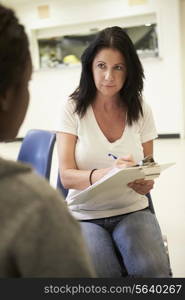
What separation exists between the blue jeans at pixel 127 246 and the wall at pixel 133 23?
4635mm

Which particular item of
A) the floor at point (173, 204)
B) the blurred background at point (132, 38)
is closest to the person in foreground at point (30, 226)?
the floor at point (173, 204)

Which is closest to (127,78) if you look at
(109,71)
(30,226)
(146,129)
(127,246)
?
(109,71)

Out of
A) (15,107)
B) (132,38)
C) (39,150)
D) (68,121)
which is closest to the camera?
(15,107)

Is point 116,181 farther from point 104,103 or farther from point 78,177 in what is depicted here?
point 104,103

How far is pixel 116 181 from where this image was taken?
3.87 feet

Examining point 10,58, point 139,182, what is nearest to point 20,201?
point 10,58

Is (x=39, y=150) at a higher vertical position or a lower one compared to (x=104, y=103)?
lower

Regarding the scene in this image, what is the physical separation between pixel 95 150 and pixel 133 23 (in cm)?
496

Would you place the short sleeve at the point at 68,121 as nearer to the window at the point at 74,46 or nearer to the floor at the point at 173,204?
the floor at the point at 173,204

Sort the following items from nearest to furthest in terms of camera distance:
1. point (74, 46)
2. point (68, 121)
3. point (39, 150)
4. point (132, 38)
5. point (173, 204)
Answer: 1. point (68, 121)
2. point (39, 150)
3. point (173, 204)
4. point (132, 38)
5. point (74, 46)

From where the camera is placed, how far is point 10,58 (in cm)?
57

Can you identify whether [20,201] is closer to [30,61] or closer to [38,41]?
[30,61]

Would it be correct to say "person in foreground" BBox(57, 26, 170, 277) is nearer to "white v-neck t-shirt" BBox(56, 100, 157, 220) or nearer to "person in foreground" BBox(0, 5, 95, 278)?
"white v-neck t-shirt" BBox(56, 100, 157, 220)

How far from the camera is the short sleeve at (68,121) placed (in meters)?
1.47
